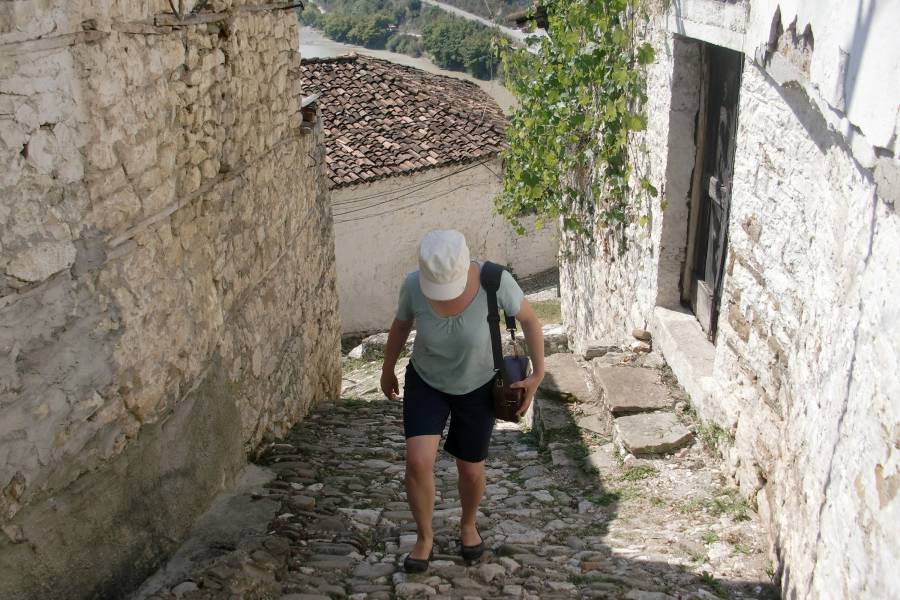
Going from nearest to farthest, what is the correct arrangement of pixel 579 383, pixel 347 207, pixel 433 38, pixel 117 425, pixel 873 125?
1. pixel 873 125
2. pixel 117 425
3. pixel 579 383
4. pixel 347 207
5. pixel 433 38

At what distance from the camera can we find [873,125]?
2293 millimetres

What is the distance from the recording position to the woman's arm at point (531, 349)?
3172mm

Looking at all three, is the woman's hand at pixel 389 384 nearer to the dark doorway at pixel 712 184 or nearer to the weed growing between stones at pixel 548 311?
the dark doorway at pixel 712 184

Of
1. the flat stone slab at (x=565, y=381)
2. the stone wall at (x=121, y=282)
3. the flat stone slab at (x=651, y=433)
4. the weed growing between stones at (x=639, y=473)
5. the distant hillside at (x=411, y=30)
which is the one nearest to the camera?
the stone wall at (x=121, y=282)

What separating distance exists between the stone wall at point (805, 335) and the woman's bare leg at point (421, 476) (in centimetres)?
131

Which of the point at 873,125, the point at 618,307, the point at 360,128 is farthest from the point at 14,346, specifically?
the point at 360,128

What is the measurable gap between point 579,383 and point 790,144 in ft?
8.40

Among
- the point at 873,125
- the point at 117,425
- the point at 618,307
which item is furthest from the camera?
the point at 618,307

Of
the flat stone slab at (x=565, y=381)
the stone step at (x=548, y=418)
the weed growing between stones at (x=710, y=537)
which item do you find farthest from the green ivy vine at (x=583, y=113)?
the weed growing between stones at (x=710, y=537)

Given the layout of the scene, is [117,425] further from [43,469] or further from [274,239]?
[274,239]

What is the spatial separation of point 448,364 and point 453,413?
232mm

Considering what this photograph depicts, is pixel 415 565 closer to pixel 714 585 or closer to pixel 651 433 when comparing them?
pixel 714 585

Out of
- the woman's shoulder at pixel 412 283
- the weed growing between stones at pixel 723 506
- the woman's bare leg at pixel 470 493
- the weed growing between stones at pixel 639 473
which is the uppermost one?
the woman's shoulder at pixel 412 283

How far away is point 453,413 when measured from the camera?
3301mm
